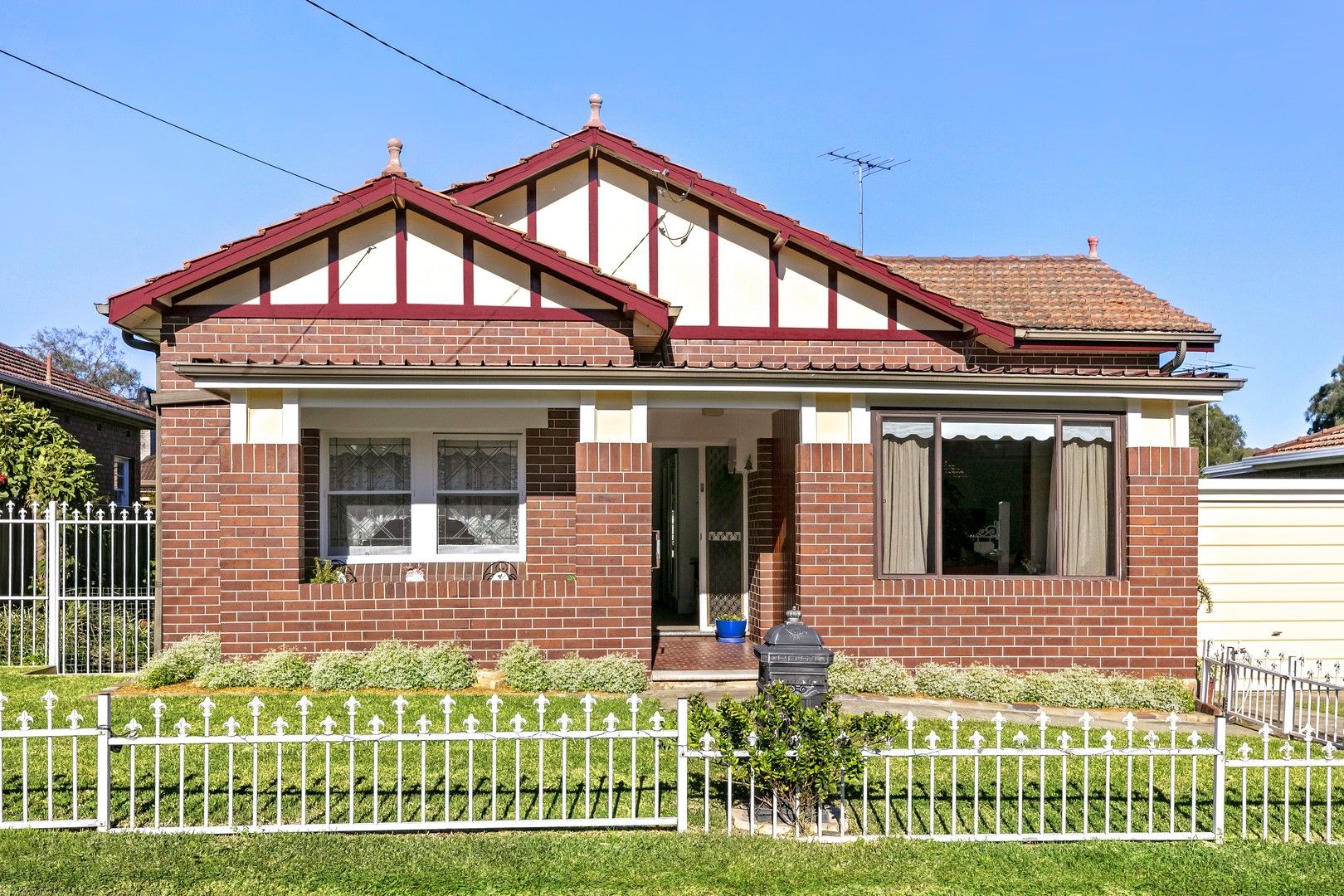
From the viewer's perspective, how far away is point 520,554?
12.0m

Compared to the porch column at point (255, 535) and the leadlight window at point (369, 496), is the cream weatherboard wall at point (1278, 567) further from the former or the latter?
the porch column at point (255, 535)

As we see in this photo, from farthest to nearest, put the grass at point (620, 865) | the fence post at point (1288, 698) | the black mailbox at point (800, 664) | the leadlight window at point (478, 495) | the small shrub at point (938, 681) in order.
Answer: the leadlight window at point (478, 495) < the small shrub at point (938, 681) < the fence post at point (1288, 698) < the black mailbox at point (800, 664) < the grass at point (620, 865)

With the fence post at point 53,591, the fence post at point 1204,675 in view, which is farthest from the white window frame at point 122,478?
the fence post at point 1204,675

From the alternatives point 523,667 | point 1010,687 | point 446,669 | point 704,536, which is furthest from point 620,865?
point 704,536

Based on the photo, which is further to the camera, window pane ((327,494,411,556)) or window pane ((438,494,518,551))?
window pane ((438,494,518,551))

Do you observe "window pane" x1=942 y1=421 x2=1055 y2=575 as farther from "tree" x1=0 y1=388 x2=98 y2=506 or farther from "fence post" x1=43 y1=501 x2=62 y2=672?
"tree" x1=0 y1=388 x2=98 y2=506

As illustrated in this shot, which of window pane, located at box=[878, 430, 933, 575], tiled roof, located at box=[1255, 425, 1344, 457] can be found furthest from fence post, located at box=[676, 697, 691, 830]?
tiled roof, located at box=[1255, 425, 1344, 457]

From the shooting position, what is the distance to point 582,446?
1059 centimetres

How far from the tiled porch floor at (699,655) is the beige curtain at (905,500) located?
189 centimetres

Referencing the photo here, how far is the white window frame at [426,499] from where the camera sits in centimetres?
1169

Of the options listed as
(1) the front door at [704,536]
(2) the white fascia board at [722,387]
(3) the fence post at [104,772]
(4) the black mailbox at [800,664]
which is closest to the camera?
(3) the fence post at [104,772]

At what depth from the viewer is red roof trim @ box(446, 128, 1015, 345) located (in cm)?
1243

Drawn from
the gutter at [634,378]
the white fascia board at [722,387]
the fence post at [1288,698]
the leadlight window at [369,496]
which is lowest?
the fence post at [1288,698]

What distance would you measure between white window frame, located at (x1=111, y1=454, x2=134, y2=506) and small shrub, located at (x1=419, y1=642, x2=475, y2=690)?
50.4 feet
